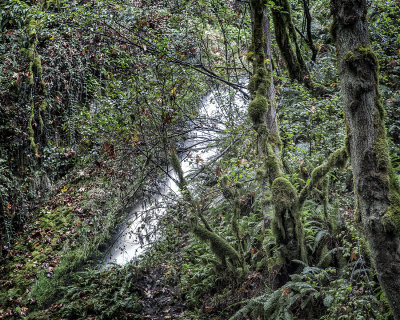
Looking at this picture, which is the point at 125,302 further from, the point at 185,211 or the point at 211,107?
the point at 211,107

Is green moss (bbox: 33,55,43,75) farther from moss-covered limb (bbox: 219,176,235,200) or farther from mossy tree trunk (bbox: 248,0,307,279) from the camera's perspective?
mossy tree trunk (bbox: 248,0,307,279)

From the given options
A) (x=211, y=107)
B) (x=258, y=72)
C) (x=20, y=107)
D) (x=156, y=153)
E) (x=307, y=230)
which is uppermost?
(x=20, y=107)

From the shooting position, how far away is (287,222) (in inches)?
140

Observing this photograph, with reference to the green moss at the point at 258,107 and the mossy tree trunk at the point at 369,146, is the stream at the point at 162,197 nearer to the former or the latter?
the green moss at the point at 258,107

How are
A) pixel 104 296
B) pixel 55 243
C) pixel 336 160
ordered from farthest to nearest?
pixel 55 243 < pixel 104 296 < pixel 336 160

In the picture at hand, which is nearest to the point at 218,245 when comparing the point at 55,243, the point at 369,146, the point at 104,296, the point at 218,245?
the point at 218,245

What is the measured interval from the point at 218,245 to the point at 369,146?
3139 mm

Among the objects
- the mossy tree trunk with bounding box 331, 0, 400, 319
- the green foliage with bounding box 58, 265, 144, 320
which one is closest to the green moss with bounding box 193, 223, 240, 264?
the green foliage with bounding box 58, 265, 144, 320

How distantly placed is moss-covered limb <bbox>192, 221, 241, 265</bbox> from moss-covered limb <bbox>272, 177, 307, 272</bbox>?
1.09 m

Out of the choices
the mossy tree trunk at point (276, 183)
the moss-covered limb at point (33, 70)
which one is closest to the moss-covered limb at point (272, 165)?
the mossy tree trunk at point (276, 183)

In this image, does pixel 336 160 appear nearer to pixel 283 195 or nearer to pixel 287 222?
pixel 283 195

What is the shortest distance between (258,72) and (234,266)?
3.11 meters

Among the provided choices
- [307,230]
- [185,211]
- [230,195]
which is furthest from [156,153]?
[307,230]

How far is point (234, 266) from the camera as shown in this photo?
4.82 metres
